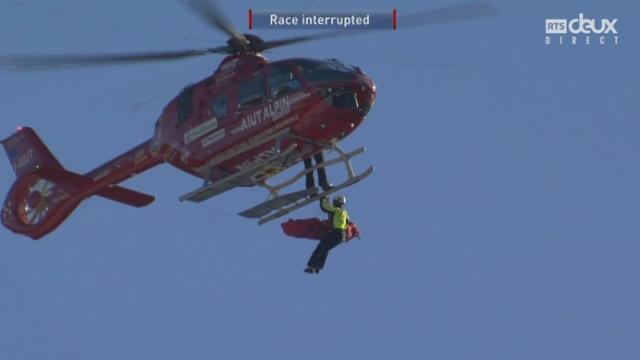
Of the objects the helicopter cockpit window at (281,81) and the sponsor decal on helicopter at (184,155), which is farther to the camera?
the sponsor decal on helicopter at (184,155)

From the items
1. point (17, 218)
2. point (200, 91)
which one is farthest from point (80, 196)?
point (200, 91)

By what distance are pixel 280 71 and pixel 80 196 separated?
20.1ft

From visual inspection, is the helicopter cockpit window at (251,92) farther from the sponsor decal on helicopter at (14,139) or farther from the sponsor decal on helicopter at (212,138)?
the sponsor decal on helicopter at (14,139)

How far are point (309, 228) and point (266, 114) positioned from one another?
2177 millimetres

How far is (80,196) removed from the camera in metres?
30.7

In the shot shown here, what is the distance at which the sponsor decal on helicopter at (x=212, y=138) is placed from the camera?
89.7 ft

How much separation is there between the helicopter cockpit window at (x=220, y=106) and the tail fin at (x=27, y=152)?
18.8 ft

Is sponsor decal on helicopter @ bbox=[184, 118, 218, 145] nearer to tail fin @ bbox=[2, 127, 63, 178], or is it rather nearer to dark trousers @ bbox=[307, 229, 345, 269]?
dark trousers @ bbox=[307, 229, 345, 269]

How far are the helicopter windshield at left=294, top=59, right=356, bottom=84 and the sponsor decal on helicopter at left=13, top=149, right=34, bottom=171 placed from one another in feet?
26.9

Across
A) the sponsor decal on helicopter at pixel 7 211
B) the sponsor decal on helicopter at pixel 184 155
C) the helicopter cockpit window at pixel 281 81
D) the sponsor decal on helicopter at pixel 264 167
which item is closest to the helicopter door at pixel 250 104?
the helicopter cockpit window at pixel 281 81

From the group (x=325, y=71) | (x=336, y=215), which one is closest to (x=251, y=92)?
(x=325, y=71)

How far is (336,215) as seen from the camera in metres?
26.9

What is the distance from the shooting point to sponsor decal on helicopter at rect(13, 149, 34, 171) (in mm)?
32375

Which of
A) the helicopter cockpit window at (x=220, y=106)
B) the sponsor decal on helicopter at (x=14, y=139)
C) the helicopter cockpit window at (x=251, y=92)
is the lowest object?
the sponsor decal on helicopter at (x=14, y=139)
